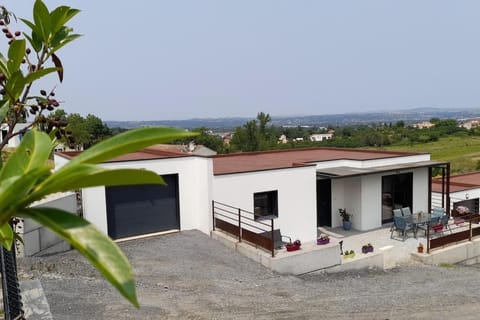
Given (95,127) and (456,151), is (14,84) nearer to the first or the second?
(95,127)

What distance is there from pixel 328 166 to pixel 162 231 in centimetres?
673

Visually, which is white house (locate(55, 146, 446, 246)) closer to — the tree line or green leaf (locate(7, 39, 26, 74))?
green leaf (locate(7, 39, 26, 74))

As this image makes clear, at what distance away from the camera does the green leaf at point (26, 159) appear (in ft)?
3.52

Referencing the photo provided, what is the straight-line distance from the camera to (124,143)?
0.99 metres

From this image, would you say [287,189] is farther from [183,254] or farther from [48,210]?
[48,210]

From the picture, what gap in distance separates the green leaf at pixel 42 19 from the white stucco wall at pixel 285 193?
11587 mm

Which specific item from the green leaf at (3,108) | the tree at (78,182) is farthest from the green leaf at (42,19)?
the tree at (78,182)

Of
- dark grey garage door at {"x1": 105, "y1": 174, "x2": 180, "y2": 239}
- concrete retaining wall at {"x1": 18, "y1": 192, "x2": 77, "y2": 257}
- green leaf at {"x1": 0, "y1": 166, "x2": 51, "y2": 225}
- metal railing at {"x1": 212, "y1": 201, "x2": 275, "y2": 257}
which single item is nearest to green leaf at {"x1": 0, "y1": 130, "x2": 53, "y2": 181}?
green leaf at {"x1": 0, "y1": 166, "x2": 51, "y2": 225}

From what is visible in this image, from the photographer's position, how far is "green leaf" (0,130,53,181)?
1.07 metres

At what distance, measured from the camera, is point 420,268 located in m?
13.2

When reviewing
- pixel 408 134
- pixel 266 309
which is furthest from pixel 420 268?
pixel 408 134

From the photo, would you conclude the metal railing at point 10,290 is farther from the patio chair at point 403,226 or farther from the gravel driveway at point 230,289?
the patio chair at point 403,226

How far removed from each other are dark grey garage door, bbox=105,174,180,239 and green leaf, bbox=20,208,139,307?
39.8 feet

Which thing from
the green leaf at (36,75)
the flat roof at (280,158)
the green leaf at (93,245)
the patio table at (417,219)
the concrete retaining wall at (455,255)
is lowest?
the concrete retaining wall at (455,255)
